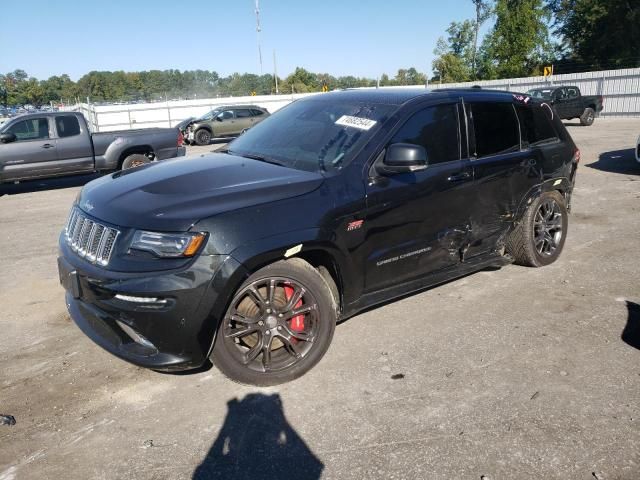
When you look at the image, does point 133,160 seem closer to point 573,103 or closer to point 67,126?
point 67,126

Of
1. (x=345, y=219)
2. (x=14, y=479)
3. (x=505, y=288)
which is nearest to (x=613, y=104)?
(x=505, y=288)

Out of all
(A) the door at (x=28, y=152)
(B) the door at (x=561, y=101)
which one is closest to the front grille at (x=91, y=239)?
(A) the door at (x=28, y=152)

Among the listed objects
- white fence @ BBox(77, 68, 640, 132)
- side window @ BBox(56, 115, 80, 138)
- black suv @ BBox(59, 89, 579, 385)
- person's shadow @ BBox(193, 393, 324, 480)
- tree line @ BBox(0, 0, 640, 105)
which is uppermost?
tree line @ BBox(0, 0, 640, 105)

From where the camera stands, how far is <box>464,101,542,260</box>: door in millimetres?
4336

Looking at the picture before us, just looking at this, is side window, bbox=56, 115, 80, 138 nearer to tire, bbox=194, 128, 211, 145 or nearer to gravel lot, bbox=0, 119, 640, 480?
gravel lot, bbox=0, 119, 640, 480

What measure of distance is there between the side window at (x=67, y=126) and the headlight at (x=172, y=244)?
396 inches

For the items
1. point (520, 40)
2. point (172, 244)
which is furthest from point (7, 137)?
point (520, 40)

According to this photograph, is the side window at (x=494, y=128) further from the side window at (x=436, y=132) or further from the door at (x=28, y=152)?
the door at (x=28, y=152)

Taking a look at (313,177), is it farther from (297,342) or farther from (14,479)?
(14,479)

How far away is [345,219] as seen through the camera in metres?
3.39

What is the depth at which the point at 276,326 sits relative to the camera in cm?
326

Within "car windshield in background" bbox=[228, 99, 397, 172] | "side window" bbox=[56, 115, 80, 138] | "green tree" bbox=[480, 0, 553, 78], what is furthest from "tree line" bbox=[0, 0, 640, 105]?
"car windshield in background" bbox=[228, 99, 397, 172]

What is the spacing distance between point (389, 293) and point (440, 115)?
1492mm

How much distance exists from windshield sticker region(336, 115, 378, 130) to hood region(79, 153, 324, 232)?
0.60 metres
